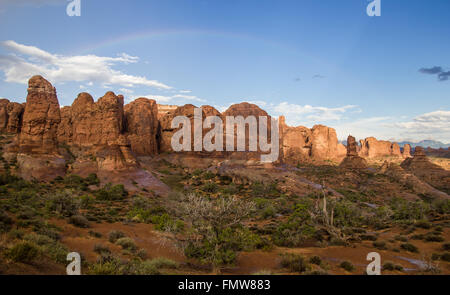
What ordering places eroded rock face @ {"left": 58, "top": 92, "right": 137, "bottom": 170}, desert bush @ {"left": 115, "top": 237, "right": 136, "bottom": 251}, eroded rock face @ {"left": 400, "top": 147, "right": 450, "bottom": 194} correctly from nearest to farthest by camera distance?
desert bush @ {"left": 115, "top": 237, "right": 136, "bottom": 251}
eroded rock face @ {"left": 58, "top": 92, "right": 137, "bottom": 170}
eroded rock face @ {"left": 400, "top": 147, "right": 450, "bottom": 194}

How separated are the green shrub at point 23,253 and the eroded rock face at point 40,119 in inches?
1477

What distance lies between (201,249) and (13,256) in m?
7.33

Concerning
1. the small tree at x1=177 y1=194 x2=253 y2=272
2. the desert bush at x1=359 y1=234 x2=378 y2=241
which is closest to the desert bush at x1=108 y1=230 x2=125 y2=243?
the small tree at x1=177 y1=194 x2=253 y2=272

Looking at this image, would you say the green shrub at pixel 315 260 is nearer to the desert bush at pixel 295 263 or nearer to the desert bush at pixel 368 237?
the desert bush at pixel 295 263

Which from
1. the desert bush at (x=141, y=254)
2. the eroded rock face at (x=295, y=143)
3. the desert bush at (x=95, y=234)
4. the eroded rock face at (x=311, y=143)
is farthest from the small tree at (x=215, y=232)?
the eroded rock face at (x=311, y=143)

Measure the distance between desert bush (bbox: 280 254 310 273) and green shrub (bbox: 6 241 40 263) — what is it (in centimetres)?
1037

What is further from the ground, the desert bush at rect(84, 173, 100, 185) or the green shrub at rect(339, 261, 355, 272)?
the desert bush at rect(84, 173, 100, 185)

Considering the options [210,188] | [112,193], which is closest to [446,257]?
[210,188]

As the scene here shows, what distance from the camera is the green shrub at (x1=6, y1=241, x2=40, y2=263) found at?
24.6ft

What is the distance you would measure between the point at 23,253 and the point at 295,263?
10794mm

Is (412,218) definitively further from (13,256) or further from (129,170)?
(129,170)

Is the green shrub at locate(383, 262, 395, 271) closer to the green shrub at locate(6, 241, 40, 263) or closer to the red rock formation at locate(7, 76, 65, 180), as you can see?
the green shrub at locate(6, 241, 40, 263)

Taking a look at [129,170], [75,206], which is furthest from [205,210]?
[129,170]

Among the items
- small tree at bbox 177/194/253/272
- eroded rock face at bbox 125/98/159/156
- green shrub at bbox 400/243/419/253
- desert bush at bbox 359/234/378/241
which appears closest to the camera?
small tree at bbox 177/194/253/272
